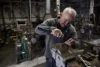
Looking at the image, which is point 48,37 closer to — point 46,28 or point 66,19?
point 46,28

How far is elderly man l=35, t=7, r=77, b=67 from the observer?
4.33 feet

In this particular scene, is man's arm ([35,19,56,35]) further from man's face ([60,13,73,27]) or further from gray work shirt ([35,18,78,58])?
man's face ([60,13,73,27])

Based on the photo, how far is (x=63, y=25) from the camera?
141 centimetres

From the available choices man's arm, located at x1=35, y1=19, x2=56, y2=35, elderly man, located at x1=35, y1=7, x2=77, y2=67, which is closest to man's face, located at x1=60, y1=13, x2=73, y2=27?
elderly man, located at x1=35, y1=7, x2=77, y2=67

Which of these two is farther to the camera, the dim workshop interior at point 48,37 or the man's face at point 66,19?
the man's face at point 66,19

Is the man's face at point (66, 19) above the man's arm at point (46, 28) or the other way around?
above

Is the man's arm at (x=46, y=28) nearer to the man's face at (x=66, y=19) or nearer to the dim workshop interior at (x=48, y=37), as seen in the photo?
the dim workshop interior at (x=48, y=37)

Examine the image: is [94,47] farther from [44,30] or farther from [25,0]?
[25,0]

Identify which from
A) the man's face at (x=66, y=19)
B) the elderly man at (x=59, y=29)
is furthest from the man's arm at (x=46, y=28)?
the man's face at (x=66, y=19)

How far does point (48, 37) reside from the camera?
4.88 ft

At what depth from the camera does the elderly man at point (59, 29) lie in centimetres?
132

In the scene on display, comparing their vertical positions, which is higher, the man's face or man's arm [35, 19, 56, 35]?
the man's face

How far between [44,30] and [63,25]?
0.76 feet

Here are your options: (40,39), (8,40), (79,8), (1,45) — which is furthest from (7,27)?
(79,8)
